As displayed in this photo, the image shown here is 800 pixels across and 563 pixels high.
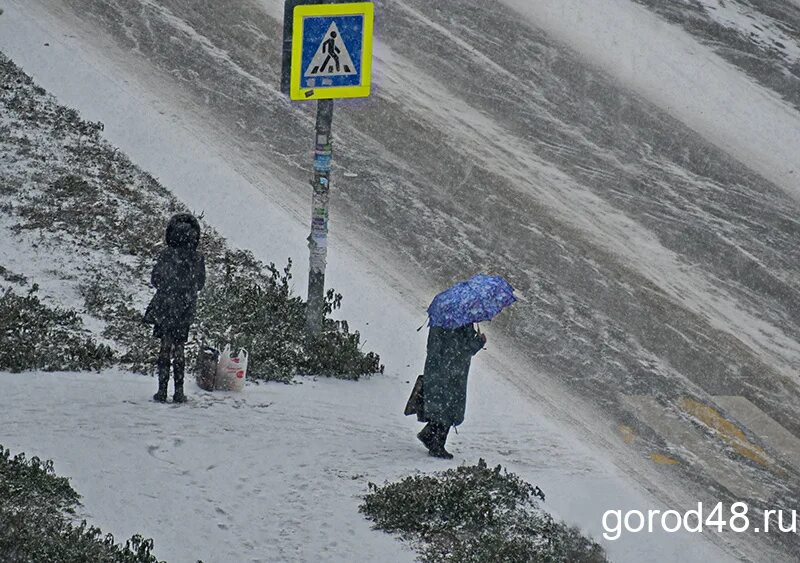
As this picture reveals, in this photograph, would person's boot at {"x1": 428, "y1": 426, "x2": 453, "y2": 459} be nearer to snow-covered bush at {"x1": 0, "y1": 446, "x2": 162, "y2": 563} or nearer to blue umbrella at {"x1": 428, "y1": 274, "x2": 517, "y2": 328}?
blue umbrella at {"x1": 428, "y1": 274, "x2": 517, "y2": 328}

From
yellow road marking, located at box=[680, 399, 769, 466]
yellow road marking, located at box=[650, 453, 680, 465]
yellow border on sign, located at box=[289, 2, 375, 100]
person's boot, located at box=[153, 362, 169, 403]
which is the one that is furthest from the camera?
yellow border on sign, located at box=[289, 2, 375, 100]

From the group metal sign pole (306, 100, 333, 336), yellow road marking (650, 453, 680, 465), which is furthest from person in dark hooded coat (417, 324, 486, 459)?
metal sign pole (306, 100, 333, 336)

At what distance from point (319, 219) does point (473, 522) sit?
4130 millimetres

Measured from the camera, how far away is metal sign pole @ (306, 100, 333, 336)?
11.2 metres

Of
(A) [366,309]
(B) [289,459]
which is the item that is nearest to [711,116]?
(A) [366,309]

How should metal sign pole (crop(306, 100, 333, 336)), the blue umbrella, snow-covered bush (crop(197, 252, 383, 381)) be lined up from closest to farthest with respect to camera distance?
the blue umbrella → snow-covered bush (crop(197, 252, 383, 381)) → metal sign pole (crop(306, 100, 333, 336))

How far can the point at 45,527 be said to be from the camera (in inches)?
273

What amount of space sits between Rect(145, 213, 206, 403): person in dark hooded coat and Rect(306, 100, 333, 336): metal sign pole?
195cm

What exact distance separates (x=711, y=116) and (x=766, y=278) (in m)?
5.14

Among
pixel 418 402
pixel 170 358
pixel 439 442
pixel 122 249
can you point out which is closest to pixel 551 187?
pixel 122 249

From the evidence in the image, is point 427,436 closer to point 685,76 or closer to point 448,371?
point 448,371

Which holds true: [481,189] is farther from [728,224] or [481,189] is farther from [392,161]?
[728,224]
